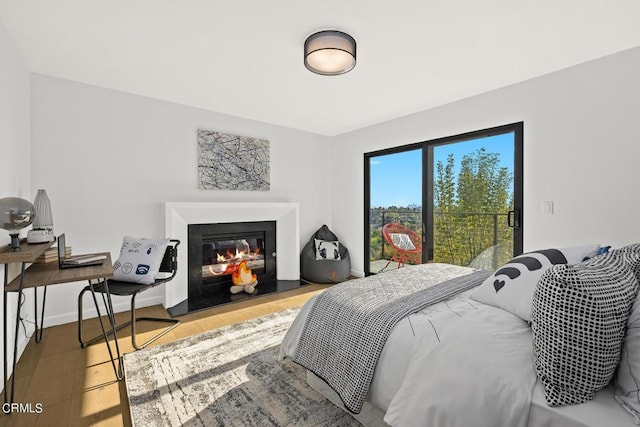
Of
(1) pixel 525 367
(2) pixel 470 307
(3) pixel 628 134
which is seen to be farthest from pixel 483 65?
(1) pixel 525 367

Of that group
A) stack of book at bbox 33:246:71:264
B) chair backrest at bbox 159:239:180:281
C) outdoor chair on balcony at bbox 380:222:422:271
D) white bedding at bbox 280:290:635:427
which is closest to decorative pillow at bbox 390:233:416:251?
outdoor chair on balcony at bbox 380:222:422:271

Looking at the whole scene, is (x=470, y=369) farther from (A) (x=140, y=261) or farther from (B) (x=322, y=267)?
(B) (x=322, y=267)

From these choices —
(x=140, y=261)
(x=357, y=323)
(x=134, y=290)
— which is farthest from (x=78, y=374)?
(x=357, y=323)

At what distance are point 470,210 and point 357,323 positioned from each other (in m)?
2.57

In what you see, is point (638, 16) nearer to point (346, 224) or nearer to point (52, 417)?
point (346, 224)

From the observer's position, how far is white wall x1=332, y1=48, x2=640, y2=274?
2.38 meters

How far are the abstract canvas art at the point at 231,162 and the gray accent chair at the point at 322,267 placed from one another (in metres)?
1.16

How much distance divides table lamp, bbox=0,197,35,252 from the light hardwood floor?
0.91 meters

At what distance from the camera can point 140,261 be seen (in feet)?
8.61

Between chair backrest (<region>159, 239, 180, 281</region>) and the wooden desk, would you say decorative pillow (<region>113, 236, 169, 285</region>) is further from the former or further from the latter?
the wooden desk

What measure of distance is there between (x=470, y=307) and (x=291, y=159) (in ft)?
11.5

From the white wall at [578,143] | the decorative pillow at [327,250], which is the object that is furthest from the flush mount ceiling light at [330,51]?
the decorative pillow at [327,250]

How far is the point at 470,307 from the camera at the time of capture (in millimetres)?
1618

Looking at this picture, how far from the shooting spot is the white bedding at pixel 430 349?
90 centimetres
